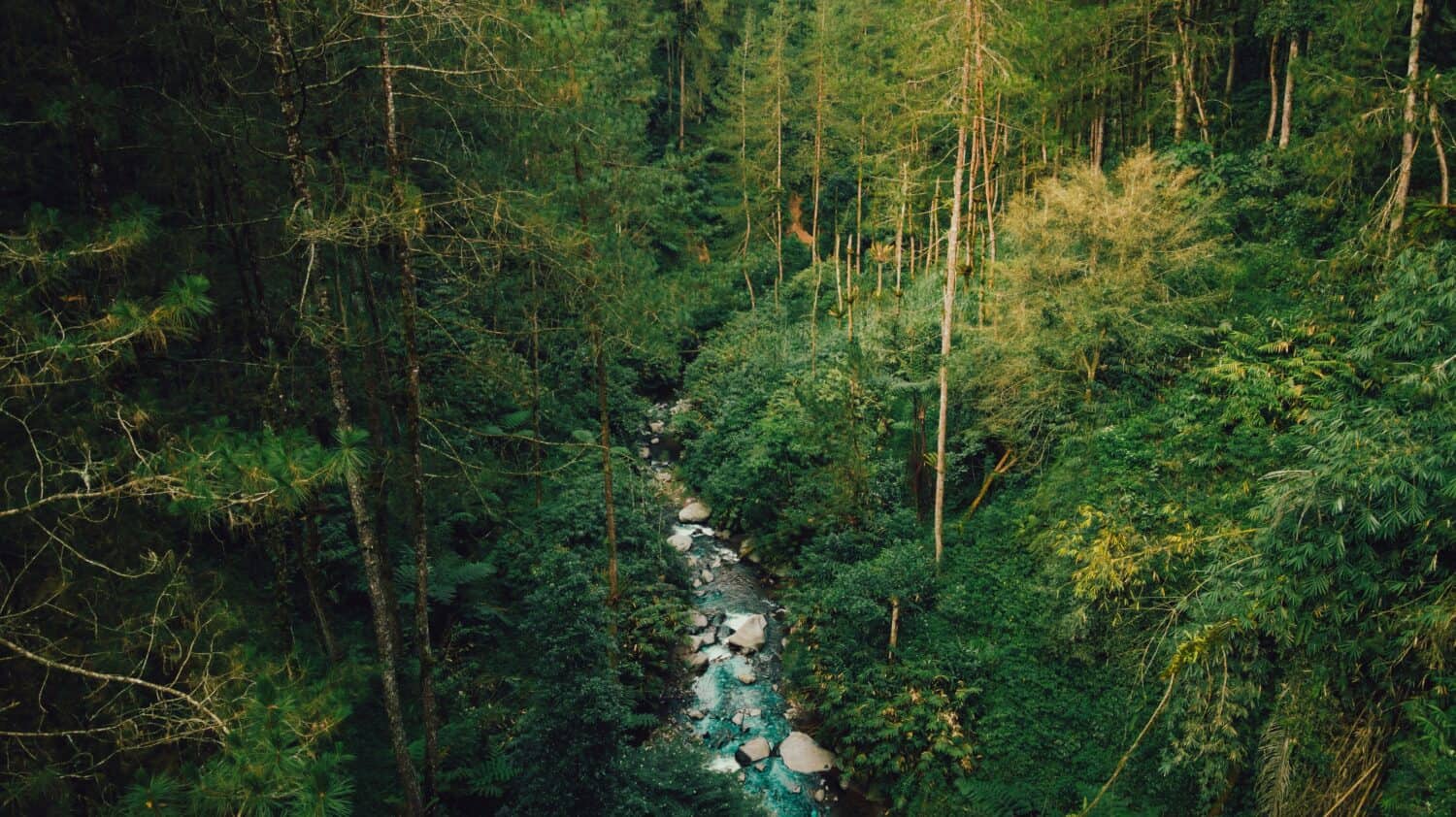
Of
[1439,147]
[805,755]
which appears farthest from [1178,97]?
[805,755]

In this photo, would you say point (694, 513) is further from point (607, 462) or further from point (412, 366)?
point (412, 366)

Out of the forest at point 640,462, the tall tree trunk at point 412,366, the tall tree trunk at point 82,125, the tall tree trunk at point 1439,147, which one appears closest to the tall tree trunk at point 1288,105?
the forest at point 640,462

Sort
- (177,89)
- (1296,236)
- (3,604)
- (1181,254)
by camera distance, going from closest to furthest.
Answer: (3,604) < (177,89) < (1181,254) < (1296,236)

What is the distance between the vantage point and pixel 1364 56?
1141cm

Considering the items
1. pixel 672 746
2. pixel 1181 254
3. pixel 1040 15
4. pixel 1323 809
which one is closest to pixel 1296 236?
pixel 1181 254

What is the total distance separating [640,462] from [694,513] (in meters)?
6.35

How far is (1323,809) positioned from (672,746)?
23.1 ft

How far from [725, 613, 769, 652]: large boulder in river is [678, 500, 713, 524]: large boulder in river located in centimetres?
455

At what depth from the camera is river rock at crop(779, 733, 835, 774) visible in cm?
1040

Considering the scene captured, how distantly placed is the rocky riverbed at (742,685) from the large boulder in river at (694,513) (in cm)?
4

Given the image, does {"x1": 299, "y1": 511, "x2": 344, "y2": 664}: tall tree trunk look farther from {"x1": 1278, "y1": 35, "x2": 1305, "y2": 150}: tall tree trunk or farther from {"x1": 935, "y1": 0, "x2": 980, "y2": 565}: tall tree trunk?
{"x1": 1278, "y1": 35, "x2": 1305, "y2": 150}: tall tree trunk

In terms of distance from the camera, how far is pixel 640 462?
1195cm

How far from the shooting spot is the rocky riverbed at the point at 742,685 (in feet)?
33.3

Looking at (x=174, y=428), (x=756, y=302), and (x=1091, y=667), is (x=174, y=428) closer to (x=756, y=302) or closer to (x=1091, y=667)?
(x=1091, y=667)
